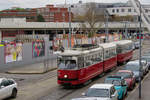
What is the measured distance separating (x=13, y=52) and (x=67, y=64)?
50.6ft

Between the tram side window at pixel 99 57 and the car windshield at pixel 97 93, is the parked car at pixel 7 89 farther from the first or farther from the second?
the tram side window at pixel 99 57

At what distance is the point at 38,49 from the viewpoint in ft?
135

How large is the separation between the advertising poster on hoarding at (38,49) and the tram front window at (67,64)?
18.9 m

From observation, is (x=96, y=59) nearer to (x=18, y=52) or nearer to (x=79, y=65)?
(x=79, y=65)

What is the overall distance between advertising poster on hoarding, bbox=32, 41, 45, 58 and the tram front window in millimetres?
18877

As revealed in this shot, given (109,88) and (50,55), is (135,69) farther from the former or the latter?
(50,55)

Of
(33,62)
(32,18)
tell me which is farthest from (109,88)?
(32,18)

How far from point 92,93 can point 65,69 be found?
6.68 m

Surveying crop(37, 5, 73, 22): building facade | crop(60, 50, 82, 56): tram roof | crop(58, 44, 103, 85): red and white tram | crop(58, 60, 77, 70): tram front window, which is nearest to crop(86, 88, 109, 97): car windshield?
crop(58, 44, 103, 85): red and white tram

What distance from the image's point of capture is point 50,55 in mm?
44219

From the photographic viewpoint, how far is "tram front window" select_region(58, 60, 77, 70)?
828 inches

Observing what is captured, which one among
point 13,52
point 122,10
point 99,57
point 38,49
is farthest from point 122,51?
point 122,10

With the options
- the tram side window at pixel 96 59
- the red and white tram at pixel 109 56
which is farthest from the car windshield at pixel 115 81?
the red and white tram at pixel 109 56

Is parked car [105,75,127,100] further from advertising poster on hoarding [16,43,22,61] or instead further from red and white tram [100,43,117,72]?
advertising poster on hoarding [16,43,22,61]
